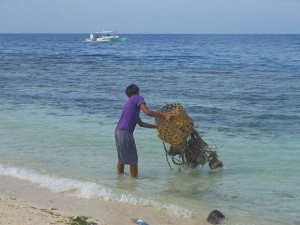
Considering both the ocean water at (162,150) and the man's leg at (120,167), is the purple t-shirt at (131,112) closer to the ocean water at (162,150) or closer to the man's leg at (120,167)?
the man's leg at (120,167)

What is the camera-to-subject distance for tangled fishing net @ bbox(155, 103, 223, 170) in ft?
27.2

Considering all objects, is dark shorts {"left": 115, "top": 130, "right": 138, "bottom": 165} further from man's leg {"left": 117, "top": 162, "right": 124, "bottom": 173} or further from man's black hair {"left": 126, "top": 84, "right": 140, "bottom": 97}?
man's black hair {"left": 126, "top": 84, "right": 140, "bottom": 97}

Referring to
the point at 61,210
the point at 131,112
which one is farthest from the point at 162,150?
the point at 61,210

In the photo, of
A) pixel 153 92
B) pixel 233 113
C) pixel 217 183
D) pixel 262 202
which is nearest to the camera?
pixel 262 202

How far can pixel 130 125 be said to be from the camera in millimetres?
8133

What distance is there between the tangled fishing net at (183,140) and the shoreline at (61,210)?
178 centimetres

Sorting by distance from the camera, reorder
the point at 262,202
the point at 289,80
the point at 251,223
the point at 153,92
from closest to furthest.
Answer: the point at 251,223
the point at 262,202
the point at 153,92
the point at 289,80

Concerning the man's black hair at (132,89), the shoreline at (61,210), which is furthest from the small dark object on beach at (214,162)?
the shoreline at (61,210)

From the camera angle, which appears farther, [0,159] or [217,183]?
[0,159]

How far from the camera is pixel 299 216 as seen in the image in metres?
6.50

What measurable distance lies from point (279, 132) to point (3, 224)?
7737 mm

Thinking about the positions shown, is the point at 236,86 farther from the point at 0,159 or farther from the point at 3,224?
the point at 3,224

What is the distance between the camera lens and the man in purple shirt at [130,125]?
315 inches

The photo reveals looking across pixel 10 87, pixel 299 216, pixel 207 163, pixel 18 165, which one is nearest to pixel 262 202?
pixel 299 216
